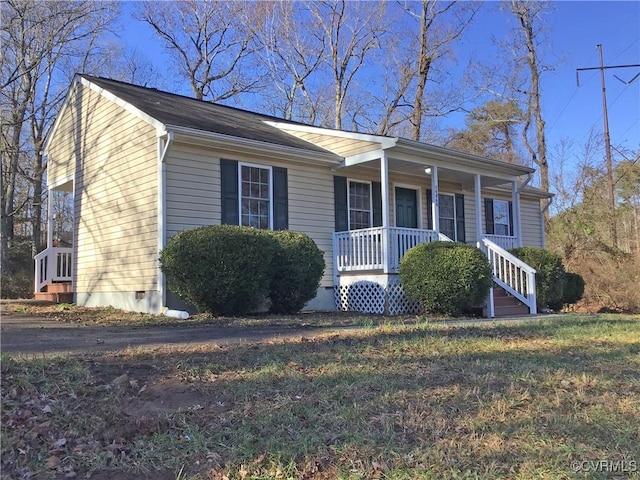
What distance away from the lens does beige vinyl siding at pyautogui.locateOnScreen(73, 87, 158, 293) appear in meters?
10.4

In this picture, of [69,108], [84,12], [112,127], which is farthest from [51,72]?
[112,127]

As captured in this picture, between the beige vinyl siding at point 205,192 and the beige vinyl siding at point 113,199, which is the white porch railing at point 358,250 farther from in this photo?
the beige vinyl siding at point 113,199

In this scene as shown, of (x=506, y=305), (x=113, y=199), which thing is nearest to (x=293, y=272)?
(x=113, y=199)

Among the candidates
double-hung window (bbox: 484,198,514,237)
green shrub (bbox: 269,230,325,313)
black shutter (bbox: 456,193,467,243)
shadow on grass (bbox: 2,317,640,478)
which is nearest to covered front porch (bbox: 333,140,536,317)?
black shutter (bbox: 456,193,467,243)

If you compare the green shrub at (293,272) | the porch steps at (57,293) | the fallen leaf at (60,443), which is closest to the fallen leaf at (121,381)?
the fallen leaf at (60,443)

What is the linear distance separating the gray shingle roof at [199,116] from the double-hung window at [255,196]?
67 centimetres

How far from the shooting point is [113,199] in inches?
459

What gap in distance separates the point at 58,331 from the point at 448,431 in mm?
5886

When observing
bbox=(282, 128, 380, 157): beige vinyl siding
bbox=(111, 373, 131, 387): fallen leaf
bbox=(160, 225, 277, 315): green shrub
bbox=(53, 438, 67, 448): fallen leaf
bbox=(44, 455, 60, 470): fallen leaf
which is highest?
bbox=(282, 128, 380, 157): beige vinyl siding

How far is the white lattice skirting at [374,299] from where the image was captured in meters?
11.0

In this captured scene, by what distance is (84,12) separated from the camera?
20828mm

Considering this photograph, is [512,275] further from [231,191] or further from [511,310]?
[231,191]

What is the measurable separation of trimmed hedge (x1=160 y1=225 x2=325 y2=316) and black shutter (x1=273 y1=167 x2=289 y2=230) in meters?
1.60

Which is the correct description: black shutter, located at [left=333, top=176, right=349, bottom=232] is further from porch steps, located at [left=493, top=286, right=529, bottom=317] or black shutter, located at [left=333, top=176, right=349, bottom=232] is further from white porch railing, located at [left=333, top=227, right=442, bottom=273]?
porch steps, located at [left=493, top=286, right=529, bottom=317]
